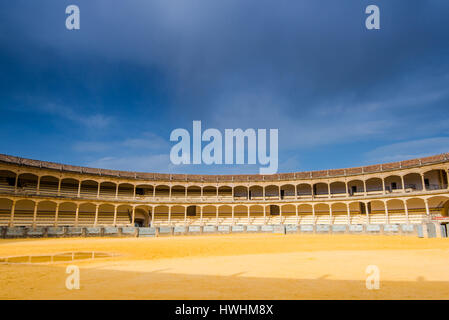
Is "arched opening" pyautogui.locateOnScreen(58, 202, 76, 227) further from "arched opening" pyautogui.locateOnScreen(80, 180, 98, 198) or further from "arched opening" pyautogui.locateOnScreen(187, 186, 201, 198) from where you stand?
"arched opening" pyautogui.locateOnScreen(187, 186, 201, 198)

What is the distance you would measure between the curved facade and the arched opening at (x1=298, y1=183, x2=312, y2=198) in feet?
0.52

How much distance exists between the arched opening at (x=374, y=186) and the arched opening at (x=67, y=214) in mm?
41240

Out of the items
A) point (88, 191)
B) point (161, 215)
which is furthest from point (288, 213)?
point (88, 191)

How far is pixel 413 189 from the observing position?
126 ft

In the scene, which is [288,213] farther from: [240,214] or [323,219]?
[240,214]

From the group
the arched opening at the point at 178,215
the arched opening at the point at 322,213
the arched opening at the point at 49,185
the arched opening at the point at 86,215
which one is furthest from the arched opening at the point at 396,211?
the arched opening at the point at 49,185

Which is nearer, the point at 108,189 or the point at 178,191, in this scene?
the point at 108,189

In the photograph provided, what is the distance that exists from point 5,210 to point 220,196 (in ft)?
95.0

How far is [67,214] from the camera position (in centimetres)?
3934

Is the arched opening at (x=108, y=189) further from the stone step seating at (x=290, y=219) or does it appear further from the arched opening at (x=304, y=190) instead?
the arched opening at (x=304, y=190)

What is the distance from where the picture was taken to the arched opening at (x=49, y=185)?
3869 centimetres

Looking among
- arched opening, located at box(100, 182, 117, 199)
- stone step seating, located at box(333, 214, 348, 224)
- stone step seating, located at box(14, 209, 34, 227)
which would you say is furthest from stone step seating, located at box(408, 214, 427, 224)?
stone step seating, located at box(14, 209, 34, 227)
